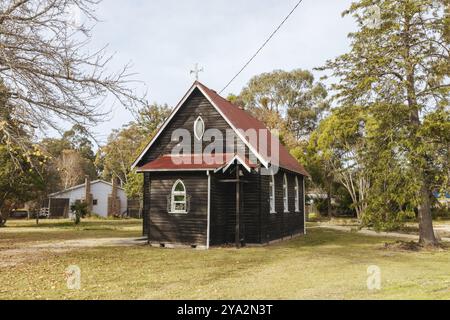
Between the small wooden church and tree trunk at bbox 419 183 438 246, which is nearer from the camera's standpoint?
the small wooden church

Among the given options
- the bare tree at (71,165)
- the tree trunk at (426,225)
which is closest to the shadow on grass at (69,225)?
the tree trunk at (426,225)

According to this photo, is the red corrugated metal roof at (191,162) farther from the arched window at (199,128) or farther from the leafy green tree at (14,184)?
the leafy green tree at (14,184)

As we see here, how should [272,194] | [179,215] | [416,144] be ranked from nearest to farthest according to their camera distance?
[416,144], [179,215], [272,194]

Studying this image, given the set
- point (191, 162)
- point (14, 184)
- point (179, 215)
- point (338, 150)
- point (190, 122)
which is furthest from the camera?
point (338, 150)

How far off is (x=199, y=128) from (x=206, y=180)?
3283 mm

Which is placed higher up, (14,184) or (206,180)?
(14,184)

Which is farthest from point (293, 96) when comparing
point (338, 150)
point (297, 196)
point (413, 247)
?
point (413, 247)

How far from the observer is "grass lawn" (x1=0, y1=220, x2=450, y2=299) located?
905cm

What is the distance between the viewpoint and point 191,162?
19906 millimetres

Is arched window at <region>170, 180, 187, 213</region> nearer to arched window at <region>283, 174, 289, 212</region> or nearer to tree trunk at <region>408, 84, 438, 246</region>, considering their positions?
arched window at <region>283, 174, 289, 212</region>

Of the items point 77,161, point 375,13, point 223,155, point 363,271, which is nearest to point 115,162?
point 77,161

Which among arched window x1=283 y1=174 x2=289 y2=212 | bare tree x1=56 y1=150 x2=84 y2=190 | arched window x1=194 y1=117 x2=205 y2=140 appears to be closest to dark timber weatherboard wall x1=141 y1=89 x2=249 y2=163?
arched window x1=194 y1=117 x2=205 y2=140

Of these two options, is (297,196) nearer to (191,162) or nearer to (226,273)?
(191,162)

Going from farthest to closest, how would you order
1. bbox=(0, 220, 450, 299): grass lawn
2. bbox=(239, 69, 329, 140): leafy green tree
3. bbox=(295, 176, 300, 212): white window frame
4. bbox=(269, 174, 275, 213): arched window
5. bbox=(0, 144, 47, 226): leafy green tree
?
1. bbox=(239, 69, 329, 140): leafy green tree
2. bbox=(0, 144, 47, 226): leafy green tree
3. bbox=(295, 176, 300, 212): white window frame
4. bbox=(269, 174, 275, 213): arched window
5. bbox=(0, 220, 450, 299): grass lawn
